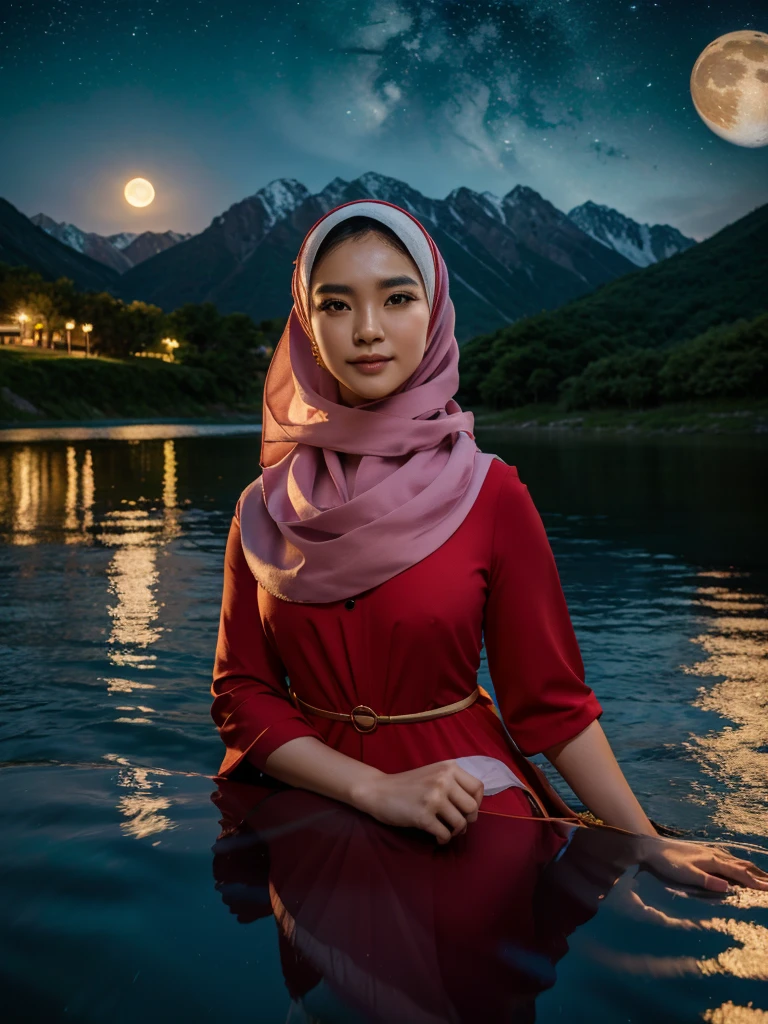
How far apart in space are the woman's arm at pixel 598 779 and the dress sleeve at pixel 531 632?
0.09 feet

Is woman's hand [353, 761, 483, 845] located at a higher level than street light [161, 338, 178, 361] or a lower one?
lower

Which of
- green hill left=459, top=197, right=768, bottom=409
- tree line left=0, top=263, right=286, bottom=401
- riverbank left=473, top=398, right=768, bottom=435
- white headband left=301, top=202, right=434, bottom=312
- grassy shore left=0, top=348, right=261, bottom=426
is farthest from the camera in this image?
green hill left=459, top=197, right=768, bottom=409

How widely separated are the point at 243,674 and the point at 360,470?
0.46 metres

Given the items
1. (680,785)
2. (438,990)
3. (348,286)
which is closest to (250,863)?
(438,990)

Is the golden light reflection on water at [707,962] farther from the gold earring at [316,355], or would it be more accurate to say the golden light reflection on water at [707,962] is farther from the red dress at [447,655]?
the gold earring at [316,355]

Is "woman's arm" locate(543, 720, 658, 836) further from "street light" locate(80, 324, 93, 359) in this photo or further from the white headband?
"street light" locate(80, 324, 93, 359)

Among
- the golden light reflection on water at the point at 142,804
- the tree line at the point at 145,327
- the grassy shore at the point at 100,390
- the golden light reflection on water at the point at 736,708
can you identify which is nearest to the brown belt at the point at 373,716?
the golden light reflection on water at the point at 142,804

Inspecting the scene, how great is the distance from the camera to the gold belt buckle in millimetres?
1762

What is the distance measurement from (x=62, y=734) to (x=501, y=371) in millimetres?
80687

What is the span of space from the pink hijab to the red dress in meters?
0.04

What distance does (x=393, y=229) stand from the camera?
5.85ft

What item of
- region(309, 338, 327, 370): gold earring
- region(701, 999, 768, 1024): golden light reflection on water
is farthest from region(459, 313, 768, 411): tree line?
region(701, 999, 768, 1024): golden light reflection on water

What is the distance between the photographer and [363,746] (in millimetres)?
1769

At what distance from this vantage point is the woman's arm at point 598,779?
1721mm
